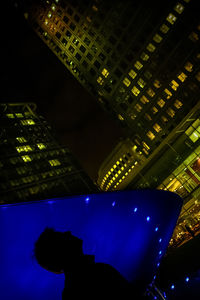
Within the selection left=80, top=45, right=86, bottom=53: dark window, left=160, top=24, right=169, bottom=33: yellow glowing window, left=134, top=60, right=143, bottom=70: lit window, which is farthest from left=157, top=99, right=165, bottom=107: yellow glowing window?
left=80, top=45, right=86, bottom=53: dark window

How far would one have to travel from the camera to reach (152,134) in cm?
4016

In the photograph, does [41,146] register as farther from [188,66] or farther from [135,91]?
[188,66]

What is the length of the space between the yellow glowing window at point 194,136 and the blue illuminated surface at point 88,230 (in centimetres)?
2658

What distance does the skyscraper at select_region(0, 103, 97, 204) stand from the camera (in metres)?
41.2

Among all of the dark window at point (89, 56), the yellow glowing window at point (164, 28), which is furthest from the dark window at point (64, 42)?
the yellow glowing window at point (164, 28)

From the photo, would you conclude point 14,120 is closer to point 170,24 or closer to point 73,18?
point 73,18

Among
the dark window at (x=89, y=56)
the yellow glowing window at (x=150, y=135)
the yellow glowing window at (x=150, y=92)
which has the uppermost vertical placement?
the dark window at (x=89, y=56)

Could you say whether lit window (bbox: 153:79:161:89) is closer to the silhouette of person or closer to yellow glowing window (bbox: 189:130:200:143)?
yellow glowing window (bbox: 189:130:200:143)

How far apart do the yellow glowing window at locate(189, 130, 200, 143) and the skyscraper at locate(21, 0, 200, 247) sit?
16 cm

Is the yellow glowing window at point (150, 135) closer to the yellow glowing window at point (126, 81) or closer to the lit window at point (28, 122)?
Answer: the yellow glowing window at point (126, 81)

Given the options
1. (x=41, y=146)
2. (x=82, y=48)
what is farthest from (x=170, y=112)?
(x=41, y=146)

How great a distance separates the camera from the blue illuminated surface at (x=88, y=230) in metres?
2.94

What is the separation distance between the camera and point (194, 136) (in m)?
30.5

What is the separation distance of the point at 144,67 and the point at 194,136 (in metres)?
15.6
